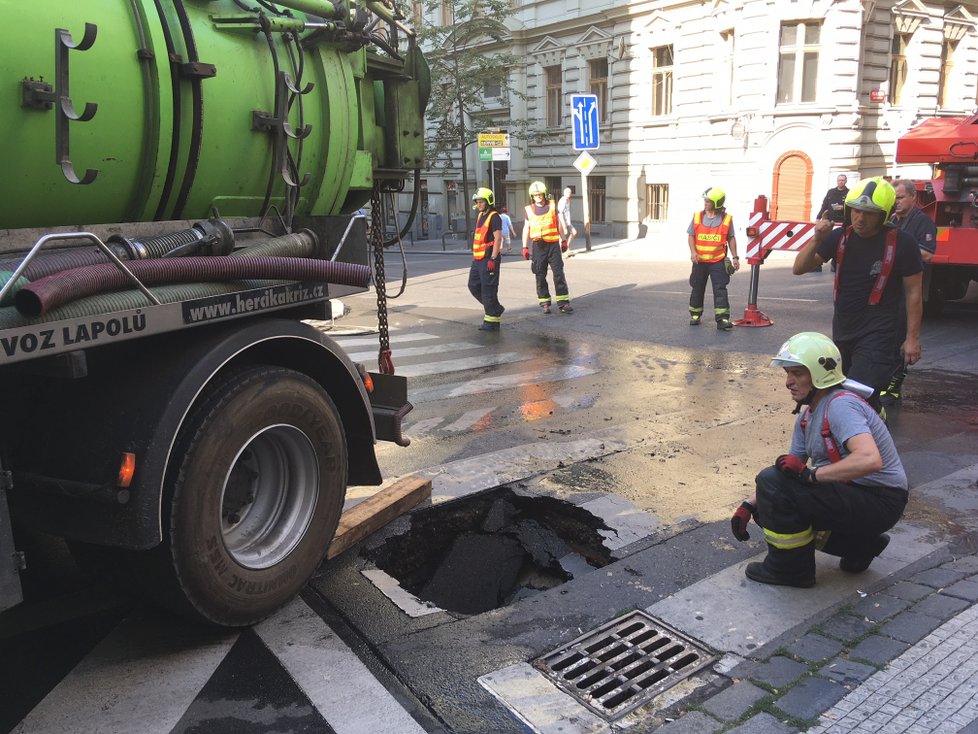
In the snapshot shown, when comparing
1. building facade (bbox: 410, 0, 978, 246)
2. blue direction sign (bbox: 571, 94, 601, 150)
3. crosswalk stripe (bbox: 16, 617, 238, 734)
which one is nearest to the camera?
crosswalk stripe (bbox: 16, 617, 238, 734)

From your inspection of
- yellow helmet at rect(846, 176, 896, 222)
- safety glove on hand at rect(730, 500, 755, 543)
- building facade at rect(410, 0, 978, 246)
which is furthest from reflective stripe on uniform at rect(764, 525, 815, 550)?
building facade at rect(410, 0, 978, 246)

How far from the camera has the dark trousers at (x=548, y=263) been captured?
12.2 m

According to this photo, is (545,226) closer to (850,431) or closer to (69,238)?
(850,431)

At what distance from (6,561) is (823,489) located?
324 centimetres

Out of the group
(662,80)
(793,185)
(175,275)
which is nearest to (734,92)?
(793,185)

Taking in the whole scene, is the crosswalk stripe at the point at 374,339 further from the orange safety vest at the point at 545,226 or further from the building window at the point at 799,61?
the building window at the point at 799,61

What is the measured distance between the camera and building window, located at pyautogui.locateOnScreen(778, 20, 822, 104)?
2436 centimetres

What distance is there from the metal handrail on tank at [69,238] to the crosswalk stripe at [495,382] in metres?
4.76

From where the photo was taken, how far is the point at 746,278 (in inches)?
637

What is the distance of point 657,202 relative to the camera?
29016 millimetres

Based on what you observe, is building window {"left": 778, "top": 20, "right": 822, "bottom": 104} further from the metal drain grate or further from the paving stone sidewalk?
the metal drain grate

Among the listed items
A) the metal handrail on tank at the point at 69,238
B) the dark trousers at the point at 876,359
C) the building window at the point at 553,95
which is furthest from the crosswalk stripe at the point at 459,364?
the building window at the point at 553,95

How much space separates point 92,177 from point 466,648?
2298 millimetres

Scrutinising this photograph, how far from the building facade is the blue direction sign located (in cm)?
557
